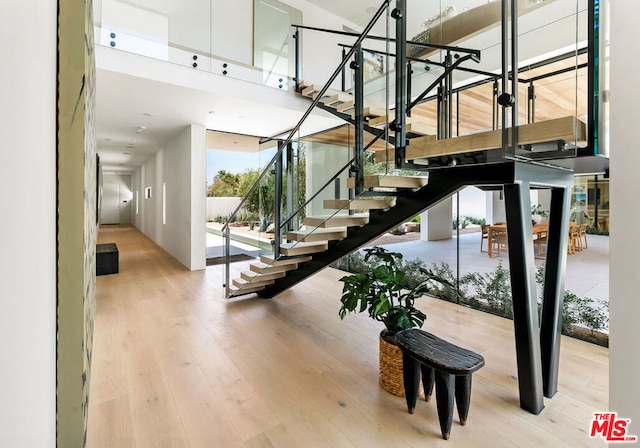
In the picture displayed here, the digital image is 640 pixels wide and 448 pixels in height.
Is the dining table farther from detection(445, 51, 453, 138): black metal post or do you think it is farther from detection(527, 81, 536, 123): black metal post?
detection(527, 81, 536, 123): black metal post

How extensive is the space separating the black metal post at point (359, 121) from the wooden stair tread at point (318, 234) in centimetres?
83

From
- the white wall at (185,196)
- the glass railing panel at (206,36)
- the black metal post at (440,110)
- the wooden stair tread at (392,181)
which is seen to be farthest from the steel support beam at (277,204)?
the white wall at (185,196)

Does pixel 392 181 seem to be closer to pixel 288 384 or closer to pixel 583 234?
pixel 288 384

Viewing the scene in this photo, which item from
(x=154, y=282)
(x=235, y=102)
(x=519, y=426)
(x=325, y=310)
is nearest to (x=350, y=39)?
(x=235, y=102)

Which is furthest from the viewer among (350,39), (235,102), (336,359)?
(350,39)

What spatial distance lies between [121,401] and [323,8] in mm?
7868

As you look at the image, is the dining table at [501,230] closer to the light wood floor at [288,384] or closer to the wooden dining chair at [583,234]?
the wooden dining chair at [583,234]

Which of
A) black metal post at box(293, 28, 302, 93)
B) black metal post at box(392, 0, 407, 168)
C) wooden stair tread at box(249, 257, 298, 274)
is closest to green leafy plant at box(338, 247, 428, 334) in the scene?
black metal post at box(392, 0, 407, 168)

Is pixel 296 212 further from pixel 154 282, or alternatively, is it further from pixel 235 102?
pixel 154 282

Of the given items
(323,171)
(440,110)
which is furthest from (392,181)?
(323,171)

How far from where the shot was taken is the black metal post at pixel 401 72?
2787 millimetres

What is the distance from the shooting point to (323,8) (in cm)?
724

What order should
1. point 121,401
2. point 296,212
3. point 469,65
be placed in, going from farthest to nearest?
point 296,212
point 469,65
point 121,401

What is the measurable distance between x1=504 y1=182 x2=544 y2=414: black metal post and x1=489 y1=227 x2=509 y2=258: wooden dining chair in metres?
2.15
